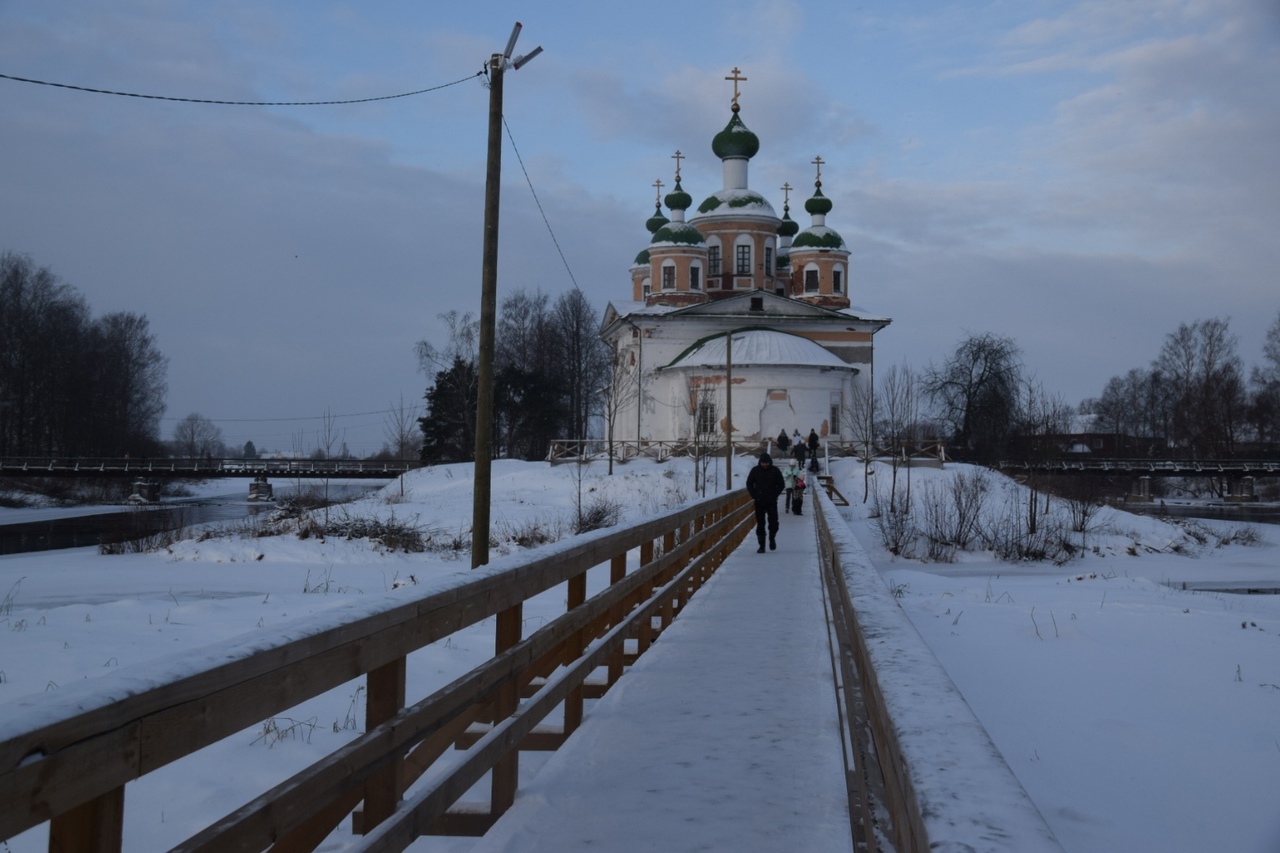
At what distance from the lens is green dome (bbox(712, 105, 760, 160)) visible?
6075 cm

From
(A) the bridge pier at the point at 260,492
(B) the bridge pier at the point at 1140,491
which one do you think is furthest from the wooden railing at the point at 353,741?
(B) the bridge pier at the point at 1140,491

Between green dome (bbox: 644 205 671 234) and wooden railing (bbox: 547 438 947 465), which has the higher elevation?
green dome (bbox: 644 205 671 234)

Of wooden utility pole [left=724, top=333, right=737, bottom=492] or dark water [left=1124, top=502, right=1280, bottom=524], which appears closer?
wooden utility pole [left=724, top=333, right=737, bottom=492]

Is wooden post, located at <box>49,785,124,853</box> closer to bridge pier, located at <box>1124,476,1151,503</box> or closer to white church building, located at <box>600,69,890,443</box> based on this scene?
white church building, located at <box>600,69,890,443</box>

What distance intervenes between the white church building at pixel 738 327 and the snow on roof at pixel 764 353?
8cm

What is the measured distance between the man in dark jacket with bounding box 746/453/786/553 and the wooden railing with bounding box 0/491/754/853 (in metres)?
11.1

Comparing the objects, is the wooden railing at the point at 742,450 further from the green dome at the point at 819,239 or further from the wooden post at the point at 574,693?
the wooden post at the point at 574,693

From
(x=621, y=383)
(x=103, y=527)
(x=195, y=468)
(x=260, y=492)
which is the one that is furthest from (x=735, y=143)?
(x=103, y=527)

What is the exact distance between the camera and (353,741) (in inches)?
116

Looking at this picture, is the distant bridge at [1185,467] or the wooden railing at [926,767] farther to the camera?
the distant bridge at [1185,467]

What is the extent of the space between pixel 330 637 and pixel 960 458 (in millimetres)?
69115

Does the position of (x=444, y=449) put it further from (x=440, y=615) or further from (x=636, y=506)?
(x=440, y=615)

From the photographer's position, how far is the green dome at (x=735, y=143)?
199ft

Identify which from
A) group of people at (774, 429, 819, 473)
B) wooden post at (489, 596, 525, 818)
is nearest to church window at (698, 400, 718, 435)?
group of people at (774, 429, 819, 473)
